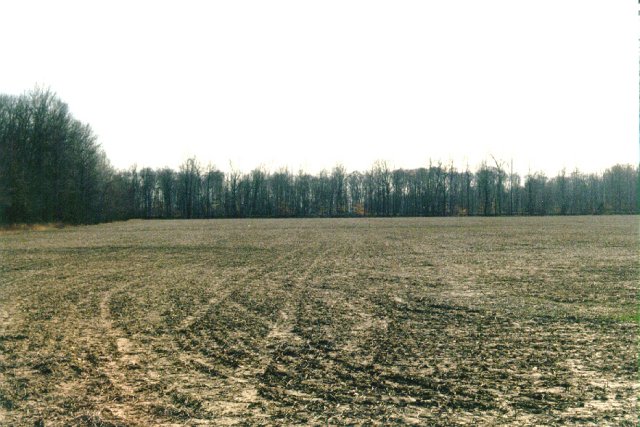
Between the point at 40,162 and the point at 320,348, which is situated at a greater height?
the point at 40,162

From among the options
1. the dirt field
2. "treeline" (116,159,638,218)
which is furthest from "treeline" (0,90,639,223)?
the dirt field

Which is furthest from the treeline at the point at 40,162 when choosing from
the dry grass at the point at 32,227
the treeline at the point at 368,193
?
the treeline at the point at 368,193

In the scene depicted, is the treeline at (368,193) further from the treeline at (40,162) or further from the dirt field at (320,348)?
the dirt field at (320,348)

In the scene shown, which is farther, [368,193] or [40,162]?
[368,193]

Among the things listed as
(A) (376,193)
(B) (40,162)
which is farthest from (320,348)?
(A) (376,193)

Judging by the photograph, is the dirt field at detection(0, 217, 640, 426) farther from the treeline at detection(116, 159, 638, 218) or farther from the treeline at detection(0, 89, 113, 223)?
the treeline at detection(116, 159, 638, 218)

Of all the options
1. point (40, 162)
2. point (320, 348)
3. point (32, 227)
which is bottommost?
point (320, 348)

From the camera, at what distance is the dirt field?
525cm

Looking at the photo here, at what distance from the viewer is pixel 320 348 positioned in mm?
7492

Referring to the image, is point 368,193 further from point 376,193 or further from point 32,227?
point 32,227

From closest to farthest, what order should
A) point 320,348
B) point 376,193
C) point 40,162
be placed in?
point 320,348
point 40,162
point 376,193

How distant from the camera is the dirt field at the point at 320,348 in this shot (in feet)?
17.2

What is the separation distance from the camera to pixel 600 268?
55.7 feet

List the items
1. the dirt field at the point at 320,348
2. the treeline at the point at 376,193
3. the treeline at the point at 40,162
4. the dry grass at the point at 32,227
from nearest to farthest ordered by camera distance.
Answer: the dirt field at the point at 320,348, the dry grass at the point at 32,227, the treeline at the point at 40,162, the treeline at the point at 376,193
